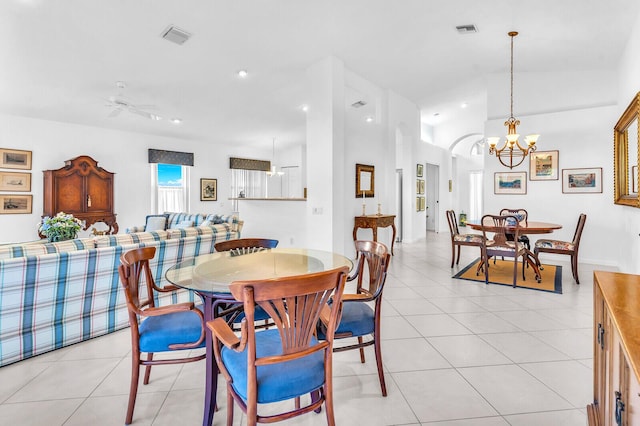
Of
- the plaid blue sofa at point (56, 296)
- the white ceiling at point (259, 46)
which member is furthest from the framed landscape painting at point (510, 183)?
the plaid blue sofa at point (56, 296)

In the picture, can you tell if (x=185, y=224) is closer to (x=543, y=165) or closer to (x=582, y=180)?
(x=543, y=165)

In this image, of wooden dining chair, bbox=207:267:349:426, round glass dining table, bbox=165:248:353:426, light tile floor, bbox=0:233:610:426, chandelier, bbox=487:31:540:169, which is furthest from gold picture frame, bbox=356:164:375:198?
wooden dining chair, bbox=207:267:349:426

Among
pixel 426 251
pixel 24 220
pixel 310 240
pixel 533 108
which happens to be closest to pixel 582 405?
pixel 310 240

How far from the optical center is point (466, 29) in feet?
13.7

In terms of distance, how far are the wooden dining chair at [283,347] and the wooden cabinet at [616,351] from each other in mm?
867

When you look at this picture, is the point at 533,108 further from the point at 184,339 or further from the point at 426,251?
the point at 184,339

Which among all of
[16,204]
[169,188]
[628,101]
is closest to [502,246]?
[628,101]

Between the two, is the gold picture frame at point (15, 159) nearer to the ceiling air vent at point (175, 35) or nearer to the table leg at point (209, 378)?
the ceiling air vent at point (175, 35)

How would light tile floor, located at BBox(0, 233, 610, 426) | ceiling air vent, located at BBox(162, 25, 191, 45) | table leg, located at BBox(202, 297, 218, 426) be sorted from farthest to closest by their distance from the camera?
ceiling air vent, located at BBox(162, 25, 191, 45) < light tile floor, located at BBox(0, 233, 610, 426) < table leg, located at BBox(202, 297, 218, 426)

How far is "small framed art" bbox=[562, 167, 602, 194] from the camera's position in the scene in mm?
5312

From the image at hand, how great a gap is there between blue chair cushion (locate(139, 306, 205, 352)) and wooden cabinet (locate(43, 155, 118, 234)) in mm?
5927

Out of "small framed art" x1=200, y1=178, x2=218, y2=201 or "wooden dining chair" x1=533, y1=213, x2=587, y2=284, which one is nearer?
"wooden dining chair" x1=533, y1=213, x2=587, y2=284

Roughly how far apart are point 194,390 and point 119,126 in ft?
22.6

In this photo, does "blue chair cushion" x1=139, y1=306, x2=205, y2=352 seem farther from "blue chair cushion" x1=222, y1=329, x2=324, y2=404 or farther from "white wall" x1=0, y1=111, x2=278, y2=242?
"white wall" x1=0, y1=111, x2=278, y2=242
